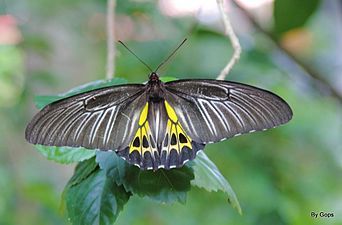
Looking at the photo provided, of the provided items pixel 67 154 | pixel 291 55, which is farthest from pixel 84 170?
pixel 291 55

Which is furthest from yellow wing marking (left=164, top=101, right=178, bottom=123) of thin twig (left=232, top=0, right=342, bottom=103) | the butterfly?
thin twig (left=232, top=0, right=342, bottom=103)

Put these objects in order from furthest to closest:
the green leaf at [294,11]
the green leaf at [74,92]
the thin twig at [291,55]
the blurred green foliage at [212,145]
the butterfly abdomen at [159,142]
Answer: the blurred green foliage at [212,145], the thin twig at [291,55], the green leaf at [294,11], the green leaf at [74,92], the butterfly abdomen at [159,142]

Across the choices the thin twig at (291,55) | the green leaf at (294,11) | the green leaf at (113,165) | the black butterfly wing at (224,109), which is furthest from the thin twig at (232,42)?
the thin twig at (291,55)

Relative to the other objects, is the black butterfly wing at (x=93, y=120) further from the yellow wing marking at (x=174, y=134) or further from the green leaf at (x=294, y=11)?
the green leaf at (x=294, y=11)

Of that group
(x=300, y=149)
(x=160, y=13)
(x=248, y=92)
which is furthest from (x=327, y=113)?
(x=248, y=92)

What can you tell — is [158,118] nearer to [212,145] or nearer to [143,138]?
[143,138]

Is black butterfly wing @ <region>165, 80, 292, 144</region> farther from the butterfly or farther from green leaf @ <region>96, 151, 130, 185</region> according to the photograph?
green leaf @ <region>96, 151, 130, 185</region>

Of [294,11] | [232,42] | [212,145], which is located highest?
[294,11]
